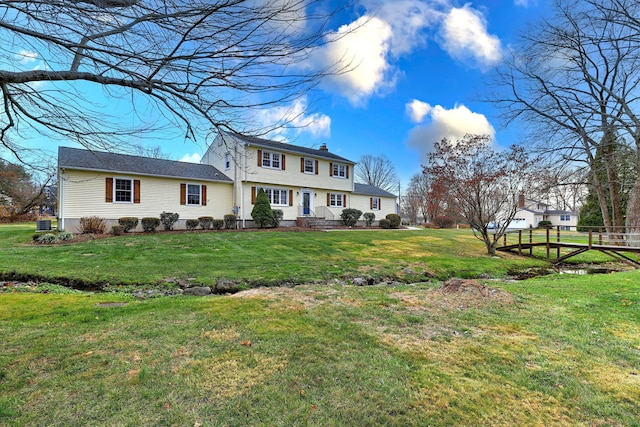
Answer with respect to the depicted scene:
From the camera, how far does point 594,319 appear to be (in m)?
4.41

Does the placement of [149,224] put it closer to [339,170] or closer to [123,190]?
[123,190]

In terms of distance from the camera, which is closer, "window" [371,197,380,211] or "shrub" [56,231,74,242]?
"shrub" [56,231,74,242]

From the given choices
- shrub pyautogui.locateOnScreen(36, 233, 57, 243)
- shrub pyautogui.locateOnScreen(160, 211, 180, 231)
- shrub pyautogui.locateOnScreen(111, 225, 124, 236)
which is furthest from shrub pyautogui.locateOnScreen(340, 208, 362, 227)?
shrub pyautogui.locateOnScreen(36, 233, 57, 243)

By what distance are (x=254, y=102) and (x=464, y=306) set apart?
461 centimetres

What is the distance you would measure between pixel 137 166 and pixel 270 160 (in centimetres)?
776

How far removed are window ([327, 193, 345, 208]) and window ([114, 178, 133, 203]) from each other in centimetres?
1328

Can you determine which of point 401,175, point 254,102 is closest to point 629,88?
point 254,102

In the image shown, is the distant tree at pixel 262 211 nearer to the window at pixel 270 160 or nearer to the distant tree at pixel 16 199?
the window at pixel 270 160

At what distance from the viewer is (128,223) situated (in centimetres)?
1495

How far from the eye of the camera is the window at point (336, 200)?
77.0 ft

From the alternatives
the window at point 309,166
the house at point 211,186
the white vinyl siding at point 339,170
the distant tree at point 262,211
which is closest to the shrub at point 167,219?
the house at point 211,186

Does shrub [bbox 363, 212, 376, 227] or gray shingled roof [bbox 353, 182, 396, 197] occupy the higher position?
gray shingled roof [bbox 353, 182, 396, 197]

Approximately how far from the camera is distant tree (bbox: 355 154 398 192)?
168 ft

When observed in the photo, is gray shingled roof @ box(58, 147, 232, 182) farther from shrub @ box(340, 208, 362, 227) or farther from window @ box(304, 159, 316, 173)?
shrub @ box(340, 208, 362, 227)
